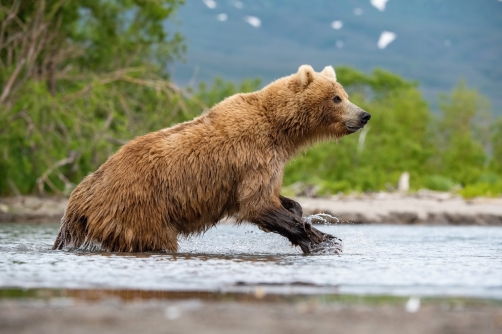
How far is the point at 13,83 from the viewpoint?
13.5 metres

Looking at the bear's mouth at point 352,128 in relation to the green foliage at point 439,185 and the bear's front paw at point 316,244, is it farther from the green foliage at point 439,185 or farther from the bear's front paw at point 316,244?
the green foliage at point 439,185

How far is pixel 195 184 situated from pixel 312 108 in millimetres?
1162

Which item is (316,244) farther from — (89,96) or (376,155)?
(376,155)

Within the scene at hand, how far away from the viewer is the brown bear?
5.99 m

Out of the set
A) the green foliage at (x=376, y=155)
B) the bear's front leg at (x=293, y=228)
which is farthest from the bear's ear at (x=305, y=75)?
the green foliage at (x=376, y=155)

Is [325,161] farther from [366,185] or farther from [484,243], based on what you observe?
[484,243]

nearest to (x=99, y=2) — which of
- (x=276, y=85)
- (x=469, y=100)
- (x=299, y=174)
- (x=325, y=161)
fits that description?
(x=299, y=174)

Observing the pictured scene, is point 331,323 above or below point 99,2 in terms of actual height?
below

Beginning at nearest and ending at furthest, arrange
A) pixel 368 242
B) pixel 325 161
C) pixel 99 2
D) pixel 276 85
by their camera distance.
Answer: pixel 276 85 → pixel 368 242 → pixel 99 2 → pixel 325 161

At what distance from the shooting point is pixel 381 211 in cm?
1217

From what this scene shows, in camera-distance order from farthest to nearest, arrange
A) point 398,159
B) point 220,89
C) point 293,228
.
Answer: point 398,159, point 220,89, point 293,228

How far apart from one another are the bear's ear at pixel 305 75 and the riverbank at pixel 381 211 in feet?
16.6

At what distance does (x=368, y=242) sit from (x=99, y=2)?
34.6 ft

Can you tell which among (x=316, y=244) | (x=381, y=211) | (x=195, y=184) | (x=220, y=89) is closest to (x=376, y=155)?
(x=220, y=89)
